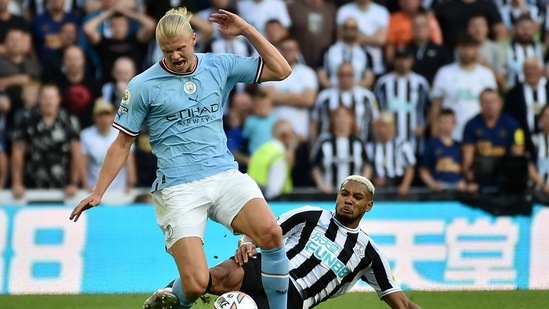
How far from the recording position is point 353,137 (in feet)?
43.1

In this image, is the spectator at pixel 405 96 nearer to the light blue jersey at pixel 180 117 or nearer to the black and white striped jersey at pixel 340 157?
the black and white striped jersey at pixel 340 157

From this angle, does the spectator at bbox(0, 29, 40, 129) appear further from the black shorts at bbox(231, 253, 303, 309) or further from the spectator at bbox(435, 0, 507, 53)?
the black shorts at bbox(231, 253, 303, 309)

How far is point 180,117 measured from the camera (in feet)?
23.7

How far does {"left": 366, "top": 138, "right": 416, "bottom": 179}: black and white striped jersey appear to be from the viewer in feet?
43.7

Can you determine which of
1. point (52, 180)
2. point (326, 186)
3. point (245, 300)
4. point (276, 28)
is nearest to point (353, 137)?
point (326, 186)

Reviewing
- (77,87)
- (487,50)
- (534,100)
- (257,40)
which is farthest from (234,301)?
(487,50)

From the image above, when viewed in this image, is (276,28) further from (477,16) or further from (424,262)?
(424,262)

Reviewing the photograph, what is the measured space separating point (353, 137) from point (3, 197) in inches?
166

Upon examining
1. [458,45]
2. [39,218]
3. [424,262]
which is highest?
[458,45]

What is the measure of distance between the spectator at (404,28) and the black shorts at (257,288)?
7.22 m

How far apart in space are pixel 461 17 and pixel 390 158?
2.47m

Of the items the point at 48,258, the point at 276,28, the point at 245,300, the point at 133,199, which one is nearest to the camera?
the point at 245,300

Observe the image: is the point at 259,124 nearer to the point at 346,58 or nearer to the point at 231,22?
the point at 346,58

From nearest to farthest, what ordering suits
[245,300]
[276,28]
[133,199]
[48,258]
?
[245,300] < [48,258] < [133,199] < [276,28]
